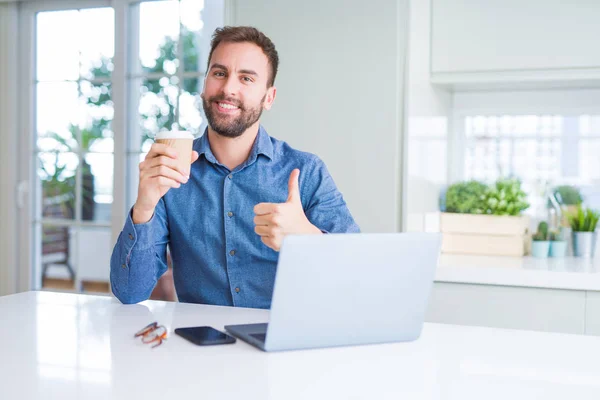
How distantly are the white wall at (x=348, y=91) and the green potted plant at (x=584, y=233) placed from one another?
0.85m

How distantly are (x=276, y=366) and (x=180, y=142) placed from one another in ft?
1.77

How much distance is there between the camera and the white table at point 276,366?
1066 millimetres

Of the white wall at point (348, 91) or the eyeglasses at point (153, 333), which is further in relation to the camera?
the white wall at point (348, 91)

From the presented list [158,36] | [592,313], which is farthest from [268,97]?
[158,36]

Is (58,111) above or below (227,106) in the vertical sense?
above

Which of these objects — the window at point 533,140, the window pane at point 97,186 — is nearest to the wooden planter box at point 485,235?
the window at point 533,140

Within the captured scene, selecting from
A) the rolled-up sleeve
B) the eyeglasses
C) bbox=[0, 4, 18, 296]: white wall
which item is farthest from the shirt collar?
bbox=[0, 4, 18, 296]: white wall

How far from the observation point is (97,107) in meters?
3.98

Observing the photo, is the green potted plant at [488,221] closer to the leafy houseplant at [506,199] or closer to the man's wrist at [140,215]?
the leafy houseplant at [506,199]

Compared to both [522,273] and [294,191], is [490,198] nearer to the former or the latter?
[522,273]

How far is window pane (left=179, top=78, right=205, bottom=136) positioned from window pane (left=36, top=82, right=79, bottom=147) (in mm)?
710

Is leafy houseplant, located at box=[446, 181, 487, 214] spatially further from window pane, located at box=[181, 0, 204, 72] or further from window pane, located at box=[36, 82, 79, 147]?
window pane, located at box=[36, 82, 79, 147]

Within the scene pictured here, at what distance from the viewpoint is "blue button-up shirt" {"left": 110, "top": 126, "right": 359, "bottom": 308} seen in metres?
2.00

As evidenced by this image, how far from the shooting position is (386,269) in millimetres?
1305
